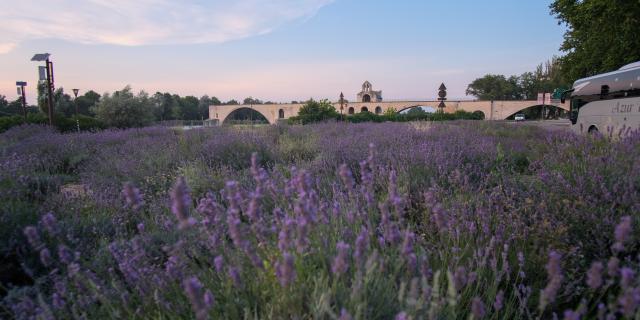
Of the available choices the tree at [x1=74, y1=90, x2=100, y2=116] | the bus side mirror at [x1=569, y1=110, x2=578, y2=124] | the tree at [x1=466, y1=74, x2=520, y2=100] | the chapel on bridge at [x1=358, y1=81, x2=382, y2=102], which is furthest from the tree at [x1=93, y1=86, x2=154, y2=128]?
the chapel on bridge at [x1=358, y1=81, x2=382, y2=102]

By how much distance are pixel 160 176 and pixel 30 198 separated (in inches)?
51.8

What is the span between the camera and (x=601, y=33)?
1389cm

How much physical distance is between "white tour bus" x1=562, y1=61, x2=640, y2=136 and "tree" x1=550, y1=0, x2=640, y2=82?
271 cm

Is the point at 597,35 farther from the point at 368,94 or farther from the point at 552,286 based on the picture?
the point at 368,94

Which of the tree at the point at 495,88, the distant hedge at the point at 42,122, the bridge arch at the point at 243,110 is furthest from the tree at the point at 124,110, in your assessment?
the tree at the point at 495,88

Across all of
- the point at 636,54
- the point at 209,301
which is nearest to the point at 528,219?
the point at 209,301

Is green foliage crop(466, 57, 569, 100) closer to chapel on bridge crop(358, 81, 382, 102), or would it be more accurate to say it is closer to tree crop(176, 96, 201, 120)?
chapel on bridge crop(358, 81, 382, 102)

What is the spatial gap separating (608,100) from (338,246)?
12.4 meters

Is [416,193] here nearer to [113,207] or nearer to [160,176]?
[113,207]

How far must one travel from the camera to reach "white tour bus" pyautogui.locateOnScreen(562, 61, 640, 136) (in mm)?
9195

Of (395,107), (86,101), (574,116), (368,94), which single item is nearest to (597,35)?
(574,116)

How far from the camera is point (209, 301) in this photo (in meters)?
1.12

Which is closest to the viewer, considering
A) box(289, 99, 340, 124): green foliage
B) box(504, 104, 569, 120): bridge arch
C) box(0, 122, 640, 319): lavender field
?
box(0, 122, 640, 319): lavender field

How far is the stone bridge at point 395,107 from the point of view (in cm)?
5859
